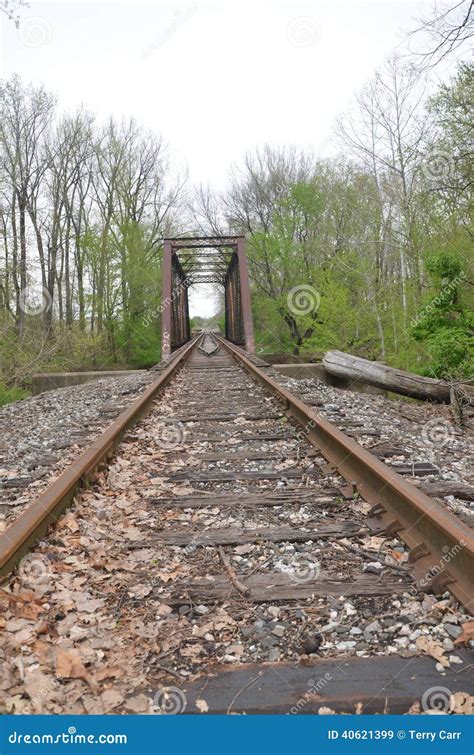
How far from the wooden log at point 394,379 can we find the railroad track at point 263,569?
5.12 meters

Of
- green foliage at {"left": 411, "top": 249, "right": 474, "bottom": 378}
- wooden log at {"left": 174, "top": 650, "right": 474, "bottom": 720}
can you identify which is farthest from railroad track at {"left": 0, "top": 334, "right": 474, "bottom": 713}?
green foliage at {"left": 411, "top": 249, "right": 474, "bottom": 378}

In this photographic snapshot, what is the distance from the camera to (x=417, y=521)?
2.44 metres

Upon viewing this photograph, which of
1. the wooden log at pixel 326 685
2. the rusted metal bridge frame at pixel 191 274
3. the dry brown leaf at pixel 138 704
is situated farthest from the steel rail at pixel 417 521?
the rusted metal bridge frame at pixel 191 274

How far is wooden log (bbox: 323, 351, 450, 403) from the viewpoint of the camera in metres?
8.57

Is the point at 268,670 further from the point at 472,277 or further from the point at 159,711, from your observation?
the point at 472,277

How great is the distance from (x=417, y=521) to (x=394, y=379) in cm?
680

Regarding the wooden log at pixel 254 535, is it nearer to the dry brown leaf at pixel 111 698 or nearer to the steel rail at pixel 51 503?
the steel rail at pixel 51 503

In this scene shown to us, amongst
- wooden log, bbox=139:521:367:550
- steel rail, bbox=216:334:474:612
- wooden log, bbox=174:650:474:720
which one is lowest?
wooden log, bbox=174:650:474:720

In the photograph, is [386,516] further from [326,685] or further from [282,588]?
[326,685]

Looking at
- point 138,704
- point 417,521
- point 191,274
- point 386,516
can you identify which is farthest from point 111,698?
point 191,274

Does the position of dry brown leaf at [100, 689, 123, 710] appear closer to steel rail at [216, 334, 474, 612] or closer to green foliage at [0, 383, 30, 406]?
steel rail at [216, 334, 474, 612]

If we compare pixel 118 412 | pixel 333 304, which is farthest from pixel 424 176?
pixel 118 412

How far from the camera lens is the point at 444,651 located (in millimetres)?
1739

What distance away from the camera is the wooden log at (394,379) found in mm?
8574
